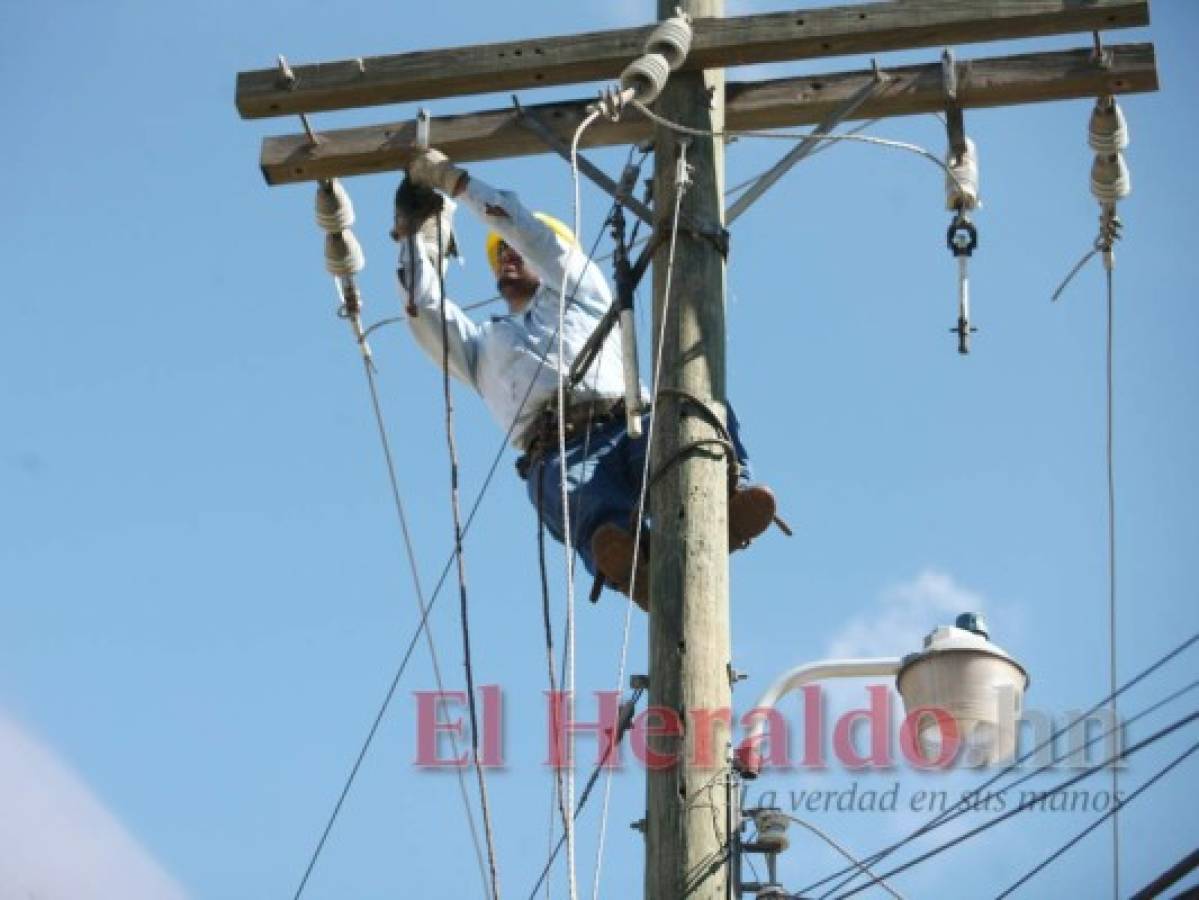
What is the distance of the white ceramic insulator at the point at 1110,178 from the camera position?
8.62 meters

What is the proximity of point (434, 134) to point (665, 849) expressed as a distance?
2.90 m

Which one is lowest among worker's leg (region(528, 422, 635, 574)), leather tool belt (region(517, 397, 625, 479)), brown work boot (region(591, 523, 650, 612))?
brown work boot (region(591, 523, 650, 612))

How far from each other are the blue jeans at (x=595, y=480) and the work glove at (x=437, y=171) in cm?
96

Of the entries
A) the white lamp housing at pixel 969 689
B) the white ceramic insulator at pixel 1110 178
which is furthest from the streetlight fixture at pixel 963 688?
the white ceramic insulator at pixel 1110 178

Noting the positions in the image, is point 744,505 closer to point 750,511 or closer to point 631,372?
point 750,511

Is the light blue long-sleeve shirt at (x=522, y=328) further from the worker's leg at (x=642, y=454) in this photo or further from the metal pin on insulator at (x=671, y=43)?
the metal pin on insulator at (x=671, y=43)

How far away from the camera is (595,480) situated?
8156mm

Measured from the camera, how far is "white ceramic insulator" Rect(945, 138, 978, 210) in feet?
26.6

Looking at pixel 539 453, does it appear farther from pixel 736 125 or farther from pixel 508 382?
pixel 736 125

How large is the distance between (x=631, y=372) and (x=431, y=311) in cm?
144

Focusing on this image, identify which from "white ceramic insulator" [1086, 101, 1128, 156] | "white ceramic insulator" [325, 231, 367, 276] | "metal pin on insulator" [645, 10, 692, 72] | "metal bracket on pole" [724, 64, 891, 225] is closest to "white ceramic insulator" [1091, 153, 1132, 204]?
"white ceramic insulator" [1086, 101, 1128, 156]

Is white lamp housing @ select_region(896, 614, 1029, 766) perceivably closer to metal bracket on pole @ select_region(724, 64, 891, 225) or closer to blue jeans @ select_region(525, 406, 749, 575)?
blue jeans @ select_region(525, 406, 749, 575)

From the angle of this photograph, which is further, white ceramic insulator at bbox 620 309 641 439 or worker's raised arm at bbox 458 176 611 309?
worker's raised arm at bbox 458 176 611 309

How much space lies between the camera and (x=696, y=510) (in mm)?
7141
